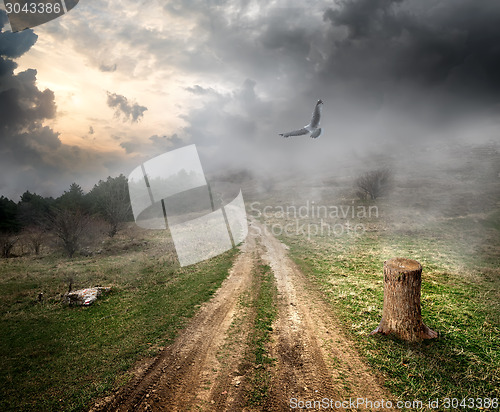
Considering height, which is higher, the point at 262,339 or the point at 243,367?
the point at 243,367

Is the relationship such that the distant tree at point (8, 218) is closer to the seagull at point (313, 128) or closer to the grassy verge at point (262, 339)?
the grassy verge at point (262, 339)

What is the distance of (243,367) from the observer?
24.4 feet

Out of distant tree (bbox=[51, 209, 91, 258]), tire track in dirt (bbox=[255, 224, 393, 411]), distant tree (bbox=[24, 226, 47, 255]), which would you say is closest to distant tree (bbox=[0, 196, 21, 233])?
distant tree (bbox=[24, 226, 47, 255])

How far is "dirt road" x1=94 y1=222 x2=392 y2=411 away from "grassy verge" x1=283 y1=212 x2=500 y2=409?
880 mm

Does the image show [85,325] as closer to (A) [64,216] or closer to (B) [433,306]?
(B) [433,306]

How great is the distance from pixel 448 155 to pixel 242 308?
12312 centimetres

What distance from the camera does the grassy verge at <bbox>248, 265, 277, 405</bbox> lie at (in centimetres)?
641

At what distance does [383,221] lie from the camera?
35250mm

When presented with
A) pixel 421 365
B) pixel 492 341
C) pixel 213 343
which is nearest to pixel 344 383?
pixel 421 365

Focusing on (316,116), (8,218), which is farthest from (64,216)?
(316,116)

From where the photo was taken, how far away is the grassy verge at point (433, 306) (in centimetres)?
642

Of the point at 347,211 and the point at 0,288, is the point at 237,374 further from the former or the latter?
the point at 347,211

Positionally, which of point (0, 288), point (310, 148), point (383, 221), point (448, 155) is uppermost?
point (310, 148)

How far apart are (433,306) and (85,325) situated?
1635 centimetres
